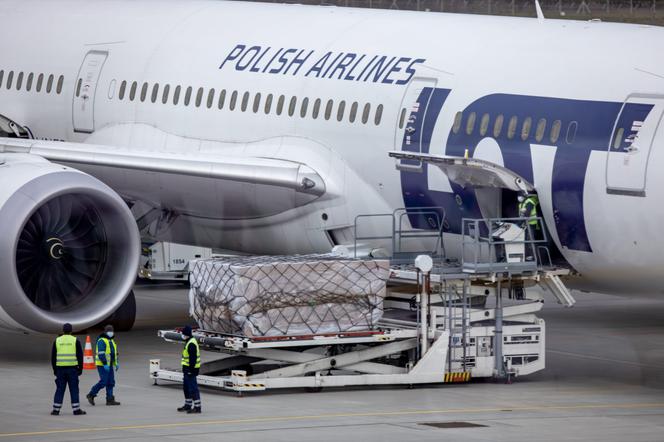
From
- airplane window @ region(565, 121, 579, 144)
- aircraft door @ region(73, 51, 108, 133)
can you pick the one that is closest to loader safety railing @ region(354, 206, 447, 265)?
airplane window @ region(565, 121, 579, 144)

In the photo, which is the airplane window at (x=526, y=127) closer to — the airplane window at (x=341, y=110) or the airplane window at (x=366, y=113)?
the airplane window at (x=366, y=113)

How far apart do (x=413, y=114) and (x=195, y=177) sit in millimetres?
3415

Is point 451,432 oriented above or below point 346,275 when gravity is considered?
below

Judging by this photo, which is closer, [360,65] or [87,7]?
[360,65]

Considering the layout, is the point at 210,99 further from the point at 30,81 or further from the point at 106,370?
the point at 106,370

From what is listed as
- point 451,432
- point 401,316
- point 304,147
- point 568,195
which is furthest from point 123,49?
point 451,432

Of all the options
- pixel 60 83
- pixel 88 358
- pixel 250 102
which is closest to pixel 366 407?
pixel 88 358

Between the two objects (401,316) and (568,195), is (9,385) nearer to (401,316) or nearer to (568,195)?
(401,316)

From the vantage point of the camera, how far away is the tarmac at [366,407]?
17.0 metres

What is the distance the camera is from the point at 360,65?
77.3 ft

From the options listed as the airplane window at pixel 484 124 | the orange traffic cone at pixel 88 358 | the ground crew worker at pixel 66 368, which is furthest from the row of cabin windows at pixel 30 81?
the ground crew worker at pixel 66 368

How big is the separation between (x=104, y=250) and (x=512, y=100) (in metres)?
6.03

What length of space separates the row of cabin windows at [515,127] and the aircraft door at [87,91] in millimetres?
7241

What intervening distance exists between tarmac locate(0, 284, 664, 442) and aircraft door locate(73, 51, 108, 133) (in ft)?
12.7
